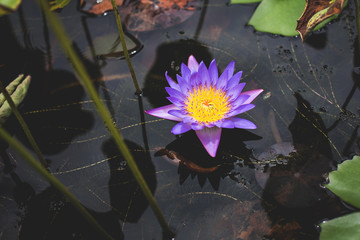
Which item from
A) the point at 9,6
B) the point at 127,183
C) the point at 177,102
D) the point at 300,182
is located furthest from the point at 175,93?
the point at 9,6

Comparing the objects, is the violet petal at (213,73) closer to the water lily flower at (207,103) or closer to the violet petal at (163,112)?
the water lily flower at (207,103)

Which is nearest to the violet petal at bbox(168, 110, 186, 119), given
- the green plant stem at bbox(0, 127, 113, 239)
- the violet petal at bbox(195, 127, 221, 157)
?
the violet petal at bbox(195, 127, 221, 157)

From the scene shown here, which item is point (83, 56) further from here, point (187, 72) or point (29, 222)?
point (29, 222)

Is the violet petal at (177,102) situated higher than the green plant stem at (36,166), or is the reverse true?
the green plant stem at (36,166)

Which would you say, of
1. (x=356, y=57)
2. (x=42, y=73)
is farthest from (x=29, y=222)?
(x=356, y=57)

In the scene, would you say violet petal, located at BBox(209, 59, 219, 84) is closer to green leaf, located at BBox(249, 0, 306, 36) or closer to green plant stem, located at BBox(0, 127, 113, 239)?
green leaf, located at BBox(249, 0, 306, 36)

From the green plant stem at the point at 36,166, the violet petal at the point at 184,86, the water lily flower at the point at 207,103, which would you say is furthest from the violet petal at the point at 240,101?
the green plant stem at the point at 36,166
